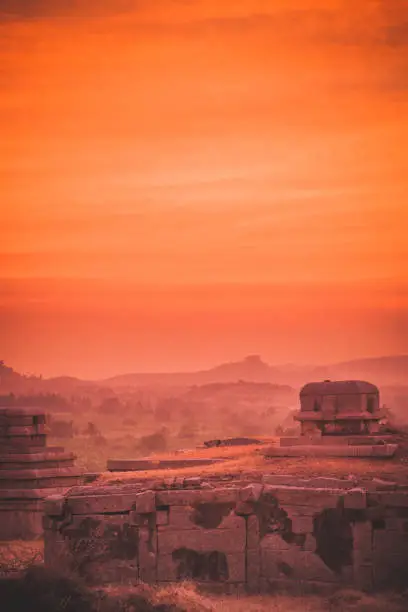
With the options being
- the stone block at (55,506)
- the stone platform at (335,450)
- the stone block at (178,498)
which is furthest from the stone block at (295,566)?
the stone platform at (335,450)

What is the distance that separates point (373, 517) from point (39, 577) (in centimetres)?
804

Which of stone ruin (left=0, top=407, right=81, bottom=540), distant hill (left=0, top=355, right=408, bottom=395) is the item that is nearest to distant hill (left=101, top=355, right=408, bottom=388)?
distant hill (left=0, top=355, right=408, bottom=395)

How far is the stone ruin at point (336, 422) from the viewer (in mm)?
34125

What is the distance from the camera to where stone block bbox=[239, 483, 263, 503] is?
29.1 metres

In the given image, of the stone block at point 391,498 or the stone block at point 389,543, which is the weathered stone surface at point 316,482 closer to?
the stone block at point 391,498

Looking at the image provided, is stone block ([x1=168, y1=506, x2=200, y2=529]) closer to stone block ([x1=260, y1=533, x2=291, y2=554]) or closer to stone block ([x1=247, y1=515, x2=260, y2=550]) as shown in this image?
stone block ([x1=247, y1=515, x2=260, y2=550])

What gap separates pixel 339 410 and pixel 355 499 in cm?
648

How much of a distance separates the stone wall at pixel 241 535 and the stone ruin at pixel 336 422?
437 centimetres

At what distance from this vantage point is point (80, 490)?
30438 mm

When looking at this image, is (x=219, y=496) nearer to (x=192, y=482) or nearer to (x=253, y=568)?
(x=192, y=482)

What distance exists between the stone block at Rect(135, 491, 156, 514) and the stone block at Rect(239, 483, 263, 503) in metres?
2.12

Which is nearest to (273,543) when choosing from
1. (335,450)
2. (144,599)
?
(144,599)

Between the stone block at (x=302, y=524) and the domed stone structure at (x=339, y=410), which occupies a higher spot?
the domed stone structure at (x=339, y=410)

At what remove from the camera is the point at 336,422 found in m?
34.7
